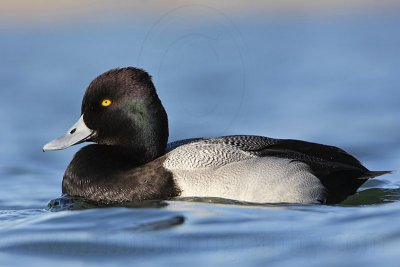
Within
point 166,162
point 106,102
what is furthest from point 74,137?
point 166,162

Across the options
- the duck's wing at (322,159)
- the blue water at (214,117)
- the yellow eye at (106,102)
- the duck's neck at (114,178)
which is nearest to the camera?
the blue water at (214,117)

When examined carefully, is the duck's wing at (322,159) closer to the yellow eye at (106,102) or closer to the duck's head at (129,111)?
the duck's head at (129,111)

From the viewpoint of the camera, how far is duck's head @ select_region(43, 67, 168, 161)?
880 cm

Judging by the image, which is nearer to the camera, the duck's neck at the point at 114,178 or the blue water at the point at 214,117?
the blue water at the point at 214,117

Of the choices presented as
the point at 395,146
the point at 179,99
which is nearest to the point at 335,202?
the point at 395,146

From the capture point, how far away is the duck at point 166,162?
8.44 m

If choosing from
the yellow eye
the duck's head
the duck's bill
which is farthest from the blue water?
the yellow eye

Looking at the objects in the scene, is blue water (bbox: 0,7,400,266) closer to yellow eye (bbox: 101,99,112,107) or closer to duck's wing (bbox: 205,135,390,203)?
duck's wing (bbox: 205,135,390,203)

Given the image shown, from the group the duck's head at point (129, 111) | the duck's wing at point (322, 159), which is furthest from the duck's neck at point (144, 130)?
the duck's wing at point (322, 159)

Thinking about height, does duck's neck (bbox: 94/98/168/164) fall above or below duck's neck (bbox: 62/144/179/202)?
above

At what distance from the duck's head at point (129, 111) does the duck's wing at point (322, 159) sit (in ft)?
1.61

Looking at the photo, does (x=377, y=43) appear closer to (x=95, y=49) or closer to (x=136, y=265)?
(x=95, y=49)

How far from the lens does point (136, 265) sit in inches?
271

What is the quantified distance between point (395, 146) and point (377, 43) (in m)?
6.55
